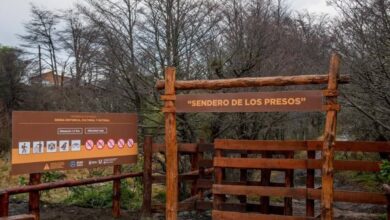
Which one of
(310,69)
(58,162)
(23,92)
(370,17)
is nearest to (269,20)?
(310,69)

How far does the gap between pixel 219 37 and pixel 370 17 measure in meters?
3.96

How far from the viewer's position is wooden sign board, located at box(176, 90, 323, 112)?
7270 millimetres

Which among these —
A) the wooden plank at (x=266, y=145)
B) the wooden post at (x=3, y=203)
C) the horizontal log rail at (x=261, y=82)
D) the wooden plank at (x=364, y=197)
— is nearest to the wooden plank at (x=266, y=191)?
the wooden plank at (x=364, y=197)

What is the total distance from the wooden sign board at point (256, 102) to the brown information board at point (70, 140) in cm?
177

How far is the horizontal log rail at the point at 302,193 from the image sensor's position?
7.63 metres

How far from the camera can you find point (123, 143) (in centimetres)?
960

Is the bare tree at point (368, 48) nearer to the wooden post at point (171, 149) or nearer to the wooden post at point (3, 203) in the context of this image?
the wooden post at point (171, 149)

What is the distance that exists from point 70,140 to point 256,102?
3.20m

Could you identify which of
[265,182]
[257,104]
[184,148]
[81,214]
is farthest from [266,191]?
[81,214]

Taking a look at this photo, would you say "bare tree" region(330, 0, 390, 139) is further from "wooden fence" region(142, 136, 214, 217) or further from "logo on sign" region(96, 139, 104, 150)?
"logo on sign" region(96, 139, 104, 150)

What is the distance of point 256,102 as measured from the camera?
757 cm

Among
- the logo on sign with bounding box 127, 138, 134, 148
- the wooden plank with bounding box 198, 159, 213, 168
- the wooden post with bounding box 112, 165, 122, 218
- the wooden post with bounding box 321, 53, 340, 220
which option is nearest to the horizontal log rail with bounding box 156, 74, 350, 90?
the wooden post with bounding box 321, 53, 340, 220

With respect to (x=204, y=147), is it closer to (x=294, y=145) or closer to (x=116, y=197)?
(x=116, y=197)

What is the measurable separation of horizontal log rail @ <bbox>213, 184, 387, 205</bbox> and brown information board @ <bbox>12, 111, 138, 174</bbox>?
2.22 metres
